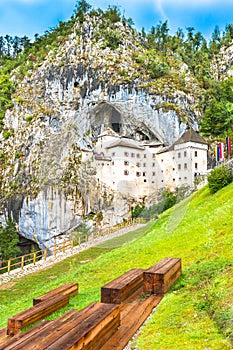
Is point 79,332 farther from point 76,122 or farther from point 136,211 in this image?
point 76,122

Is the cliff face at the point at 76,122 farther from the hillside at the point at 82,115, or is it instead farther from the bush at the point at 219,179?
the bush at the point at 219,179

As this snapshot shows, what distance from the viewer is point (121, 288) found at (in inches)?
172

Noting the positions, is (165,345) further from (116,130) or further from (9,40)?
(9,40)

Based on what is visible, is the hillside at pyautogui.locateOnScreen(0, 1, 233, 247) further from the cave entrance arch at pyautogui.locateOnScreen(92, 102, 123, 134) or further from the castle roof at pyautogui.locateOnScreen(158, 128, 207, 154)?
the castle roof at pyautogui.locateOnScreen(158, 128, 207, 154)

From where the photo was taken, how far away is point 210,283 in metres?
4.58

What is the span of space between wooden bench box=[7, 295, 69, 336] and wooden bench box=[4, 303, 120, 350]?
2.99 ft

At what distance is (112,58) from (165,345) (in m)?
58.2

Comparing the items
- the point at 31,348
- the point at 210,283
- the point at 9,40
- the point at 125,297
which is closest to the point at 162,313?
the point at 125,297

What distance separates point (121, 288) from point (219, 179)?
14708 mm

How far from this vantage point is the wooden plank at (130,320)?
10.5ft

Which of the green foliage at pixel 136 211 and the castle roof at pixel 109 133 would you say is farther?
the castle roof at pixel 109 133

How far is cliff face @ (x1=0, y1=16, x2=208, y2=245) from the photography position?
1973 inches

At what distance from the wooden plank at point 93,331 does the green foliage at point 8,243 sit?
133 feet

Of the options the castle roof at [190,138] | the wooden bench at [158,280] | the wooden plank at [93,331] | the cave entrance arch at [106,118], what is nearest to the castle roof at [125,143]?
→ the cave entrance arch at [106,118]
